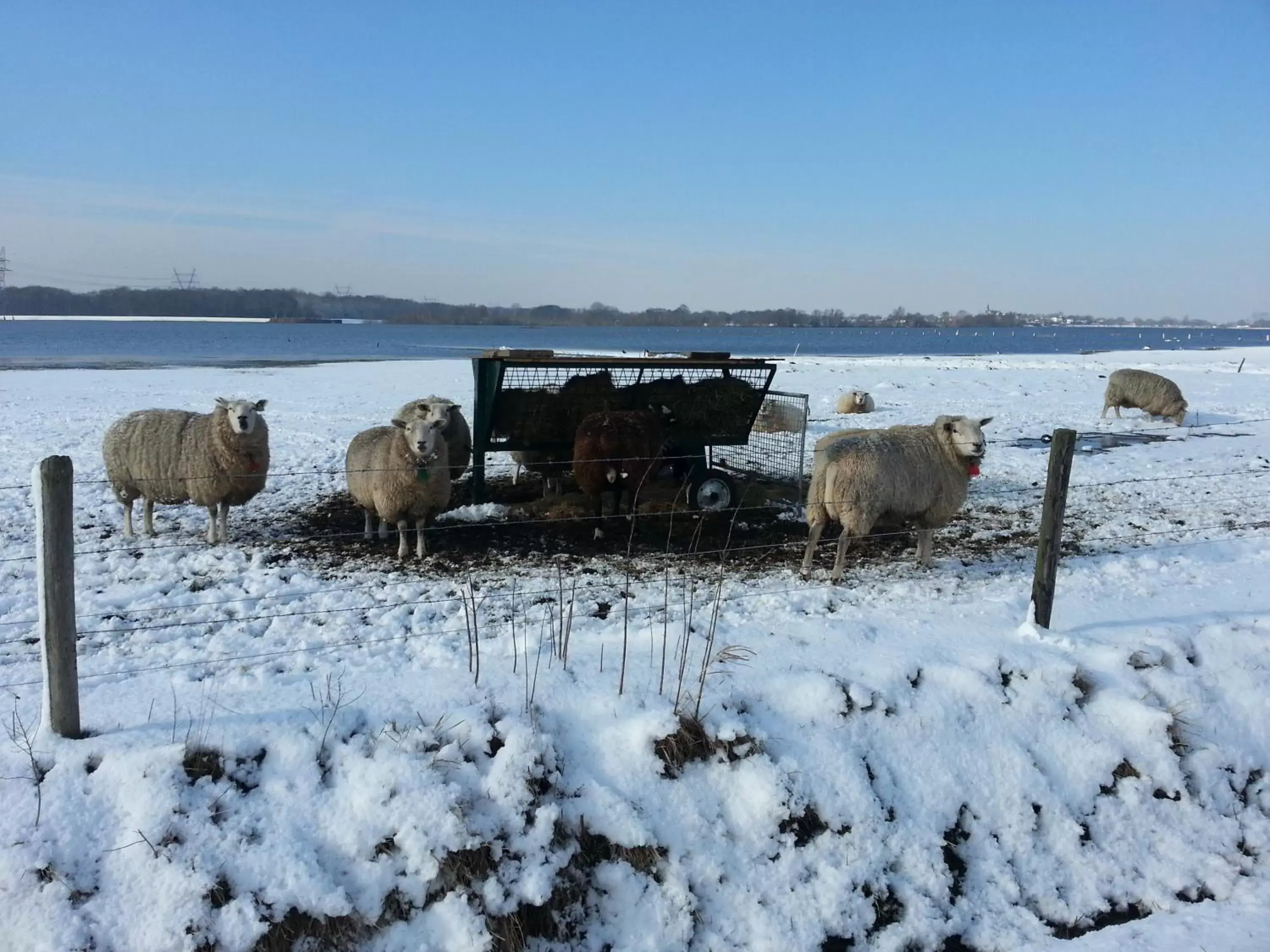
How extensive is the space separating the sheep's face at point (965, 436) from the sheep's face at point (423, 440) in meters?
4.82

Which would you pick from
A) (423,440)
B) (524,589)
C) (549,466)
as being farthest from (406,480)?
(549,466)

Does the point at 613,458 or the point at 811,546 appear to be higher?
the point at 613,458

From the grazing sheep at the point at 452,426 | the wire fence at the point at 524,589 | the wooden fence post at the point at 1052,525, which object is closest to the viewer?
the wire fence at the point at 524,589

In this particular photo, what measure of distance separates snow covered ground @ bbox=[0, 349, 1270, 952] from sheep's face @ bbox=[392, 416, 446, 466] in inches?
55.2

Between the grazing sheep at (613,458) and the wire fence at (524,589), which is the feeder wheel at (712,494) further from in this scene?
the grazing sheep at (613,458)

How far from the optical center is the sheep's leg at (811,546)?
24.0ft

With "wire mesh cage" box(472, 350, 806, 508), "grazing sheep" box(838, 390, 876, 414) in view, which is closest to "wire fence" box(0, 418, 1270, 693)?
"wire mesh cage" box(472, 350, 806, 508)

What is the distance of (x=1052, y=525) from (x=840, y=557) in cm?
187

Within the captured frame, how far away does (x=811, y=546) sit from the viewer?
24.3ft

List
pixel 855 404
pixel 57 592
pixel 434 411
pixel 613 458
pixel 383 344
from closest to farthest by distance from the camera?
pixel 57 592, pixel 613 458, pixel 434 411, pixel 855 404, pixel 383 344

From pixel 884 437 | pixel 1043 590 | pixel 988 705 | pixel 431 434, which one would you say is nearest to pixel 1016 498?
pixel 884 437

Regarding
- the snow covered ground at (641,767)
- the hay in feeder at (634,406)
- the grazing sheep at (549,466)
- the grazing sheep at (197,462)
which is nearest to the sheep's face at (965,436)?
the snow covered ground at (641,767)

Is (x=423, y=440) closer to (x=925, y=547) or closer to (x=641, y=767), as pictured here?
(x=641, y=767)

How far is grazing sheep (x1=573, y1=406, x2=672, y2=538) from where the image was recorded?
865 cm
